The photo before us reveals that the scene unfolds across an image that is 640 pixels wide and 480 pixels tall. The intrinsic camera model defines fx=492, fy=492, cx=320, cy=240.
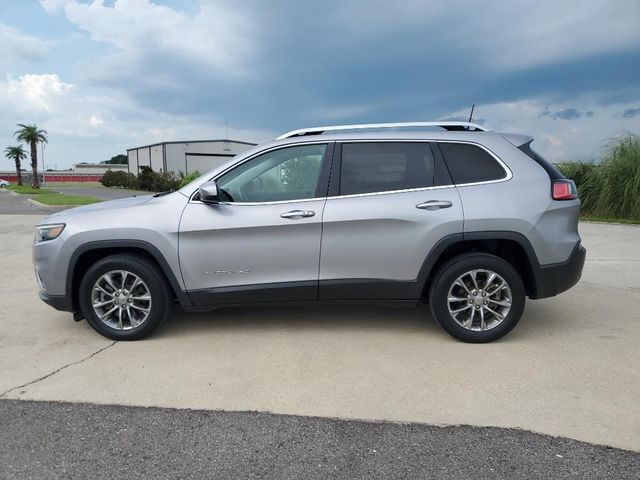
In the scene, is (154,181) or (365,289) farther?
(154,181)

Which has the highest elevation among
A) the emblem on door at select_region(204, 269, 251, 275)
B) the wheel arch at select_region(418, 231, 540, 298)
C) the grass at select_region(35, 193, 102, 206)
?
the wheel arch at select_region(418, 231, 540, 298)

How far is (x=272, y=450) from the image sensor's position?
8.99 ft

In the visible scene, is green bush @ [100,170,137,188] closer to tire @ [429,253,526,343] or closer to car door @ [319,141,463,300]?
car door @ [319,141,463,300]

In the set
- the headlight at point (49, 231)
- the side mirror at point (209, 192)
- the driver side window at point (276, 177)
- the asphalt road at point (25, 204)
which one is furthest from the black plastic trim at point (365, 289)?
the asphalt road at point (25, 204)

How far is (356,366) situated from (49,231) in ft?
9.64

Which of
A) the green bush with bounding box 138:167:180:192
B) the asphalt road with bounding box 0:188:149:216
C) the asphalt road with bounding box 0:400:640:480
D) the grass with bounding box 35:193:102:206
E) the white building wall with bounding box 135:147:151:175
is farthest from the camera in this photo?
the white building wall with bounding box 135:147:151:175

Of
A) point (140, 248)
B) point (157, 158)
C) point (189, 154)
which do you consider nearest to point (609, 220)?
point (140, 248)

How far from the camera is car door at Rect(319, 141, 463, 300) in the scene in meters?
4.13

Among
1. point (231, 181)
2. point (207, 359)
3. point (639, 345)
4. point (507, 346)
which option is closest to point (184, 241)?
point (231, 181)

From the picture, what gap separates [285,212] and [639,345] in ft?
10.6

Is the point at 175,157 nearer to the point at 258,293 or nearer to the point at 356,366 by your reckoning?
the point at 258,293

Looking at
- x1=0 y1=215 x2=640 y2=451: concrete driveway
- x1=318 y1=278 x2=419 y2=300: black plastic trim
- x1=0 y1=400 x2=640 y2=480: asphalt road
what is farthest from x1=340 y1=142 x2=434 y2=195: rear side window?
x1=0 y1=400 x2=640 y2=480: asphalt road

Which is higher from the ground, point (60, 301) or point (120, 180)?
point (60, 301)

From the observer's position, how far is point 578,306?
17.8 ft
